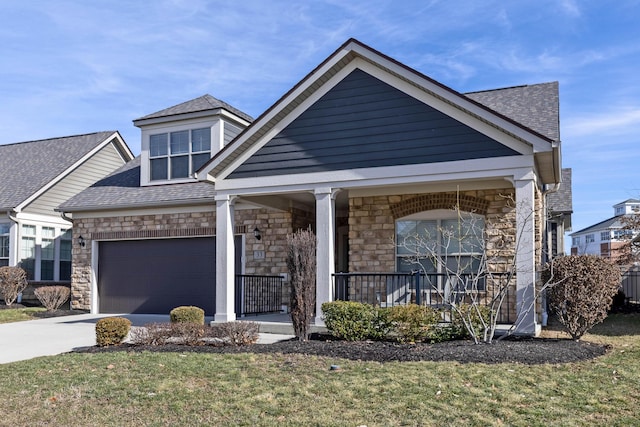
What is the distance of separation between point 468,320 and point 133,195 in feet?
37.6

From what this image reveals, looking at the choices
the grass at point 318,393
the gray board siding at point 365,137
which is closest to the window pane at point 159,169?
the gray board siding at point 365,137

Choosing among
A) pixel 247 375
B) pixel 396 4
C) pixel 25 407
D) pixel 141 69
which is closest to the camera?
pixel 25 407

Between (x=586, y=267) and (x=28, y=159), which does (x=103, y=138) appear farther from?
(x=586, y=267)

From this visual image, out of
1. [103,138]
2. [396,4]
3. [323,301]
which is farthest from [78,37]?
[103,138]

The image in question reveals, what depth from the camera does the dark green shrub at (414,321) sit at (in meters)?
9.73

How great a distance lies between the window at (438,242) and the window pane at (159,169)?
7750mm

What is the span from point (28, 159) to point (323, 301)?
17.4 m

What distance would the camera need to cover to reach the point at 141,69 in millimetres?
13352

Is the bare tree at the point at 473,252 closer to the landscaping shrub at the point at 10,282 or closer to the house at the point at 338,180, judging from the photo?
the house at the point at 338,180

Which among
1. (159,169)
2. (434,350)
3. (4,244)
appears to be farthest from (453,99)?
(4,244)

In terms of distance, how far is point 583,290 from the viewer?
9.89 metres

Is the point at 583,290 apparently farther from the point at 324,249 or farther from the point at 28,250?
the point at 28,250

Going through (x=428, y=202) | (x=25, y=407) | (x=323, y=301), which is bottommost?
(x=25, y=407)

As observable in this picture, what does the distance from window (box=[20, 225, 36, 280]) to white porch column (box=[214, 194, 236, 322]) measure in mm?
11207
